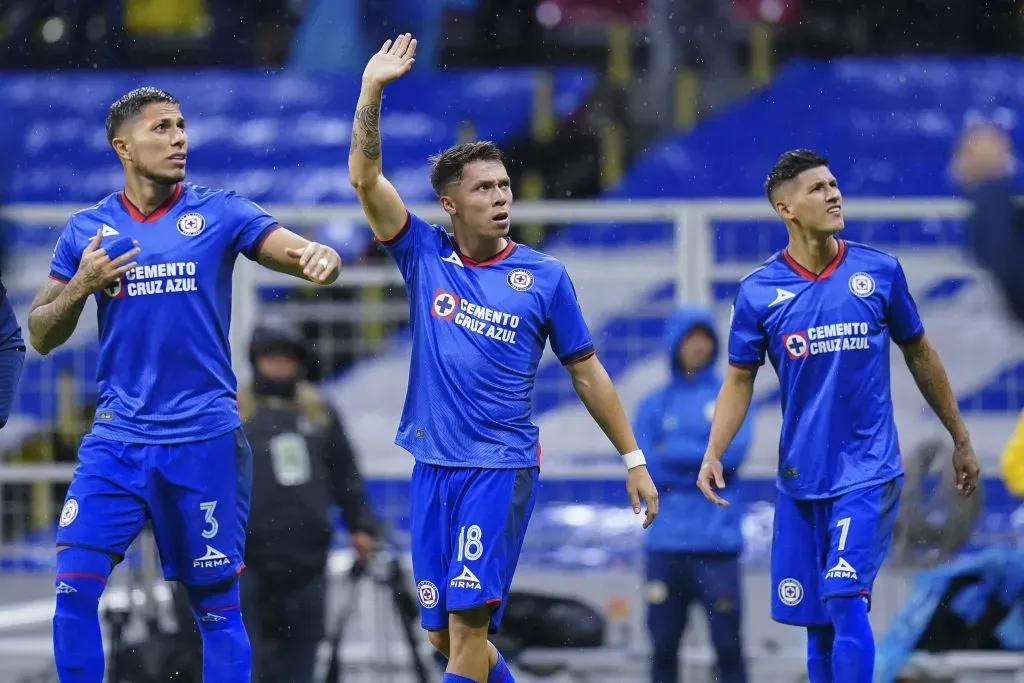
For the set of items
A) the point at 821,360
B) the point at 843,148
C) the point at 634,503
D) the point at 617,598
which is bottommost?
the point at 617,598

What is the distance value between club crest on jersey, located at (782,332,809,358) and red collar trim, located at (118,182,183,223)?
7.55 feet

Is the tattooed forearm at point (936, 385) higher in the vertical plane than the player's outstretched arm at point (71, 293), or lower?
lower

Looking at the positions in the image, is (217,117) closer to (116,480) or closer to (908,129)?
(908,129)

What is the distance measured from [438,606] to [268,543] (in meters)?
2.36

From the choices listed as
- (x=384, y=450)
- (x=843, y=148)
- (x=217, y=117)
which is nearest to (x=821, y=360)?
(x=384, y=450)

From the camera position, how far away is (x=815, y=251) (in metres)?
6.43

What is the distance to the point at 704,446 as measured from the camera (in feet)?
25.7

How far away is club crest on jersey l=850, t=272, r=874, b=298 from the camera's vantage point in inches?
250

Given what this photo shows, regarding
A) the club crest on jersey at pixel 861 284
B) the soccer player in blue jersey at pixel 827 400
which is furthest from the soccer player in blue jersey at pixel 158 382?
the club crest on jersey at pixel 861 284

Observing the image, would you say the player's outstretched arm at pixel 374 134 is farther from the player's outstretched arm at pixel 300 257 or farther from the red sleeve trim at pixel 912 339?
the red sleeve trim at pixel 912 339

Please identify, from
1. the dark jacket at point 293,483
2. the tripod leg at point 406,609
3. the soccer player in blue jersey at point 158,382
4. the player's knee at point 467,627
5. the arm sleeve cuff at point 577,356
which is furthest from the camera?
the tripod leg at point 406,609

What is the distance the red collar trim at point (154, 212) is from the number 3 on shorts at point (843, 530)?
2.66 m

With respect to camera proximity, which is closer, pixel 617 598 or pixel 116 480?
pixel 116 480

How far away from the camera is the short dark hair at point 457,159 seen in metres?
5.82
